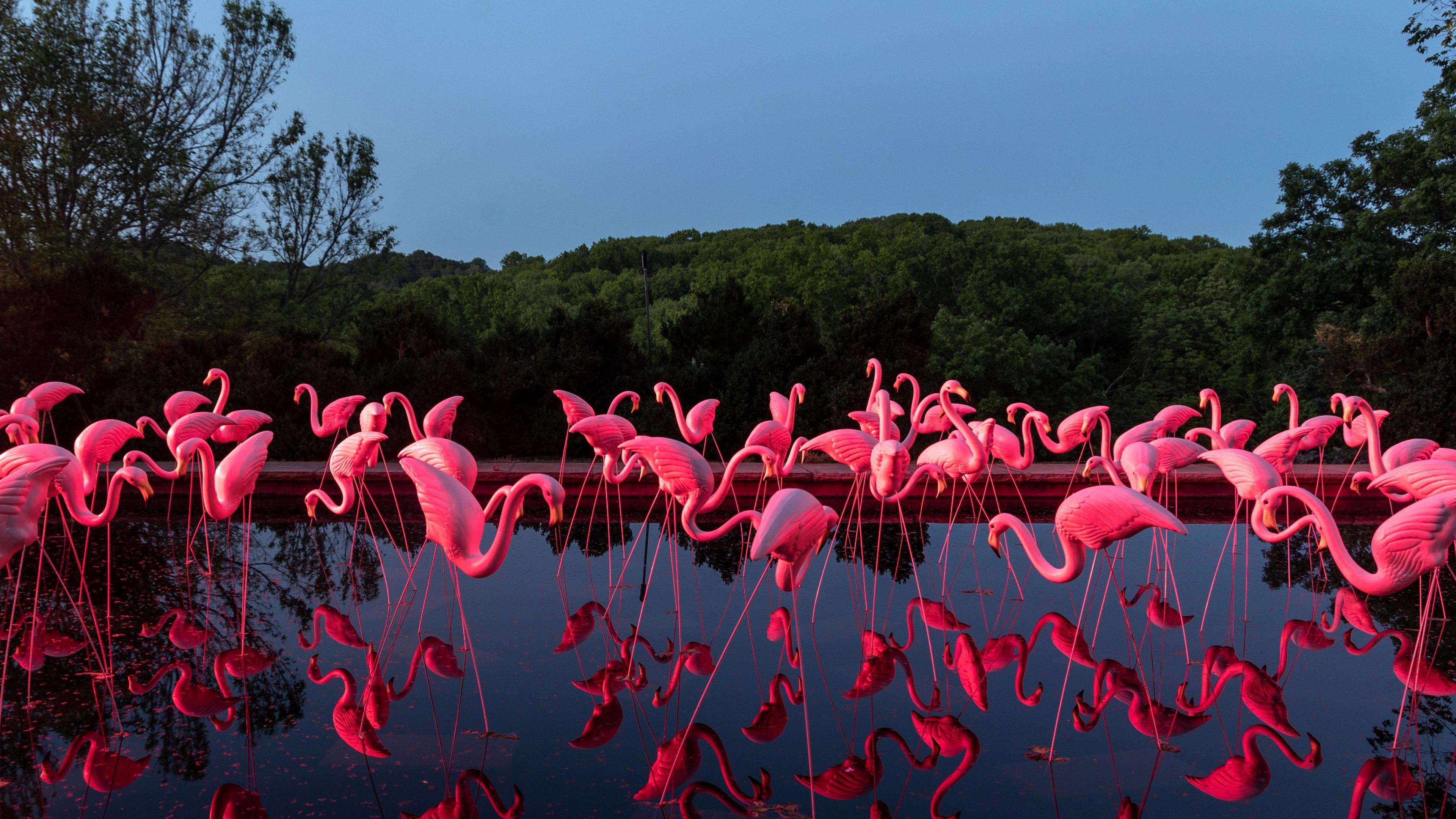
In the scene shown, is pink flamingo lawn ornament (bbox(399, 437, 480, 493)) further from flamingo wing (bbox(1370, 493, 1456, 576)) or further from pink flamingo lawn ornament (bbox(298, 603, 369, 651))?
flamingo wing (bbox(1370, 493, 1456, 576))

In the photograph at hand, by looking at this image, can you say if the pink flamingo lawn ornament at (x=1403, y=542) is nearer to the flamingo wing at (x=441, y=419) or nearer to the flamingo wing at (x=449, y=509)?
the flamingo wing at (x=449, y=509)

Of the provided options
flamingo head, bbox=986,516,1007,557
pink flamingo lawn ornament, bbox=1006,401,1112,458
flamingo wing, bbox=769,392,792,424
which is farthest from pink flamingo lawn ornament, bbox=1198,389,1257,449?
flamingo wing, bbox=769,392,792,424

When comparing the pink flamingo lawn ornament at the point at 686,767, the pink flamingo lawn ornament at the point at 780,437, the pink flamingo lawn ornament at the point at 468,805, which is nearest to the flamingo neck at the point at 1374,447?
the pink flamingo lawn ornament at the point at 780,437

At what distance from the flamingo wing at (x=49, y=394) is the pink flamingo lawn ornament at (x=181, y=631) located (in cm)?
296

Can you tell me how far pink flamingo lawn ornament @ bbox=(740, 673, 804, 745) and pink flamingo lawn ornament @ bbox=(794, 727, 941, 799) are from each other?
1.04 ft

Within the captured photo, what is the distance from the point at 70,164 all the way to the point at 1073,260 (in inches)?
959

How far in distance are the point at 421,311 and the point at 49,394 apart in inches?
246

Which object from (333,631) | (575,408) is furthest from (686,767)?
(575,408)

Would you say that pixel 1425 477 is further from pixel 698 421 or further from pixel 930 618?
pixel 698 421

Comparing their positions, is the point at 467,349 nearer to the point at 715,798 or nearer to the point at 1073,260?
the point at 715,798

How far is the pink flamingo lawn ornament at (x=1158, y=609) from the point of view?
4.91 meters

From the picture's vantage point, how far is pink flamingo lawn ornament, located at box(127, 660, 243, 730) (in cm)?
362

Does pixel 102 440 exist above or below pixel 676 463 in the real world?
below

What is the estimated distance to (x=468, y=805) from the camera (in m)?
2.89
